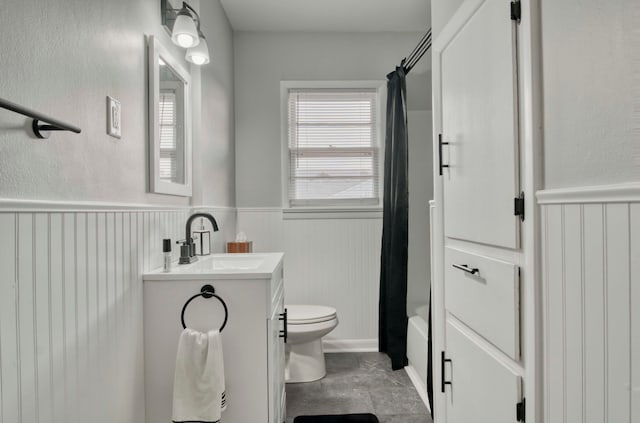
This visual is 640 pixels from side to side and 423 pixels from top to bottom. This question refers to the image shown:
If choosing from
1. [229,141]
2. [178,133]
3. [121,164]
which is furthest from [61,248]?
[229,141]

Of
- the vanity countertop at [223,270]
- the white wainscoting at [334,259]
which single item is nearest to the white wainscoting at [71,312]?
the vanity countertop at [223,270]

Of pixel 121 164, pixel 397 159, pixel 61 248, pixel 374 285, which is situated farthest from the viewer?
pixel 374 285

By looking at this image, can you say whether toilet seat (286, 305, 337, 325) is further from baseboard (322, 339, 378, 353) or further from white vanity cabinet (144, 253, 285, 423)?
white vanity cabinet (144, 253, 285, 423)

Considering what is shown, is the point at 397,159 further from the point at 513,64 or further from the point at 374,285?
the point at 513,64

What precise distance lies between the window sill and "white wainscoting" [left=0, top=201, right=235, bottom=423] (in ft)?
5.58

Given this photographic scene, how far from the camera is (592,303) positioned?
33.0 inches

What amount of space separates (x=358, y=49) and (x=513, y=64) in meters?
2.26

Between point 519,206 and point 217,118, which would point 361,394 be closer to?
point 519,206

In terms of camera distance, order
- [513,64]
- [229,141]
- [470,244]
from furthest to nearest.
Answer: [229,141], [470,244], [513,64]

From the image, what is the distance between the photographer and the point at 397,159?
275 centimetres

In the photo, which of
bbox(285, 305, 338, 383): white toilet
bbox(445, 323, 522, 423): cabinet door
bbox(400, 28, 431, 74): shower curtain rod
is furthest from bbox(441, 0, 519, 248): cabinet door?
bbox(285, 305, 338, 383): white toilet

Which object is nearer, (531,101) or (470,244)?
(531,101)

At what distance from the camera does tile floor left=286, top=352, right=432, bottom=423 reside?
219 centimetres

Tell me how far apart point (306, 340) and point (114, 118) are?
1.76 meters
